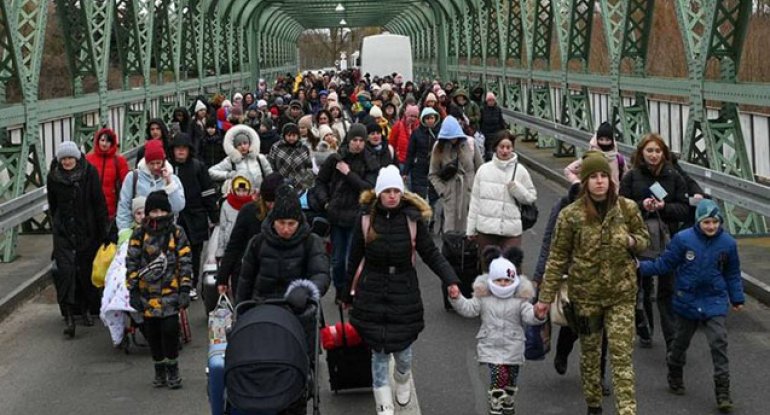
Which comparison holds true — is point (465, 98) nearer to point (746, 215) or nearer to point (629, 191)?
point (746, 215)

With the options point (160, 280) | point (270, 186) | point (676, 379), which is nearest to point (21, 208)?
point (160, 280)

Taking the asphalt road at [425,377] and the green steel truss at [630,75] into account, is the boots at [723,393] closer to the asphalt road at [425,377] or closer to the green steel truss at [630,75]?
the asphalt road at [425,377]

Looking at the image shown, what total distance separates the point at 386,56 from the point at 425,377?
116 ft

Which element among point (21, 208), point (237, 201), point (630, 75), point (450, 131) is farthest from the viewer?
point (630, 75)

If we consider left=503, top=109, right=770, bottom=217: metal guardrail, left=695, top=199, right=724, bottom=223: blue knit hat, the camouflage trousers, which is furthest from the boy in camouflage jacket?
left=503, top=109, right=770, bottom=217: metal guardrail

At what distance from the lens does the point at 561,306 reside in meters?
7.10

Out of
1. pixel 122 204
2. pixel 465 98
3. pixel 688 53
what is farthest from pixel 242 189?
pixel 465 98

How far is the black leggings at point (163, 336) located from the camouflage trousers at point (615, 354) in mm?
2866

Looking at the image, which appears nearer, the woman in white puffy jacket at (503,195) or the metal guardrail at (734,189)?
the woman in white puffy jacket at (503,195)

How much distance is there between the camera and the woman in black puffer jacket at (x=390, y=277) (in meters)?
7.12

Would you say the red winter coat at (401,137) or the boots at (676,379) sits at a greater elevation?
the red winter coat at (401,137)

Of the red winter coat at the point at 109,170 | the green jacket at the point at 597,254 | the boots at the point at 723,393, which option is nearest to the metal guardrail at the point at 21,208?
the red winter coat at the point at 109,170

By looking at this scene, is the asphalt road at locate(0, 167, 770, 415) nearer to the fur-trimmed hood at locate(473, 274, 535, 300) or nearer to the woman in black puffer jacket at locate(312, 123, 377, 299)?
the fur-trimmed hood at locate(473, 274, 535, 300)

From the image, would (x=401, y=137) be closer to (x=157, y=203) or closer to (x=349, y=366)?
(x=157, y=203)
